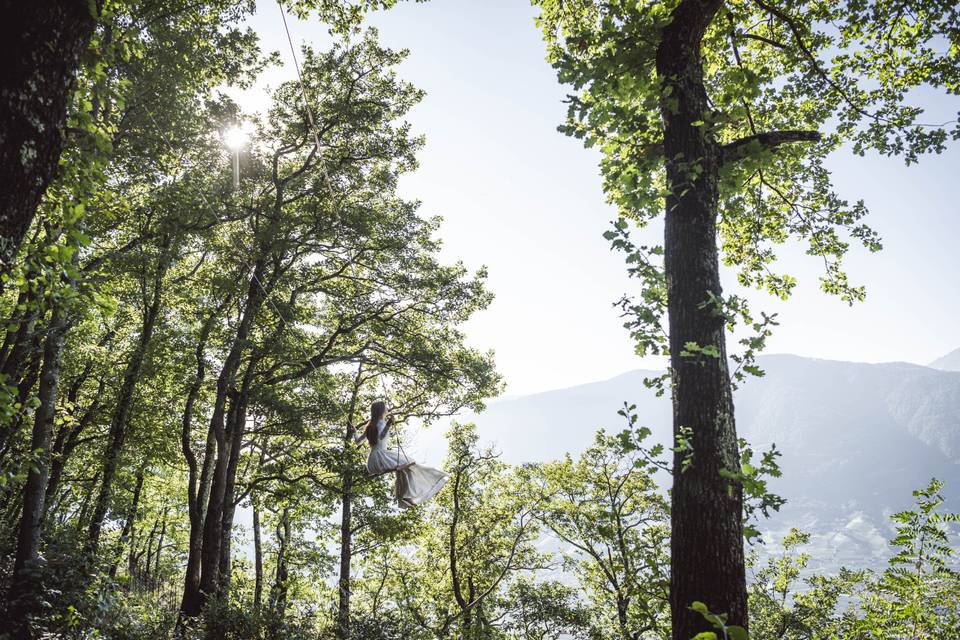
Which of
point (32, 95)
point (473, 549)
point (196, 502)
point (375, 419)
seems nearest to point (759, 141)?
point (32, 95)

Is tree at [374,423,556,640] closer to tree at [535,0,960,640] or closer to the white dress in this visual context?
the white dress

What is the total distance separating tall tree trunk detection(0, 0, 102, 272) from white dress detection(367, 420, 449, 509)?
277 inches

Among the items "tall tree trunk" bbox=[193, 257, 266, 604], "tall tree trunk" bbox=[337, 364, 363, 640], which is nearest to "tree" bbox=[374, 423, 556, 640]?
"tall tree trunk" bbox=[337, 364, 363, 640]

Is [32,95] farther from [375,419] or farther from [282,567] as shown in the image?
[282,567]

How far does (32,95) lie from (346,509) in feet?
44.0

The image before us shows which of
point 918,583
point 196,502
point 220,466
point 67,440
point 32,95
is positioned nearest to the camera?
point 32,95

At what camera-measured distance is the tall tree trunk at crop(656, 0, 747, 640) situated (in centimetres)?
252

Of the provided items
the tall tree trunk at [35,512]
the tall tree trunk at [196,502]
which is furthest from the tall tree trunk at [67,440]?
the tall tree trunk at [35,512]

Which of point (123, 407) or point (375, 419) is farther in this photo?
point (123, 407)

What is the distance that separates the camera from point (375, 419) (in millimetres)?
8336

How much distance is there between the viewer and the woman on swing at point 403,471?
8.68 meters

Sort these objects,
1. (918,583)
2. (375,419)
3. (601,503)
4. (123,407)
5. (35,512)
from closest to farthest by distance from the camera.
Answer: (918,583), (35,512), (375,419), (123,407), (601,503)

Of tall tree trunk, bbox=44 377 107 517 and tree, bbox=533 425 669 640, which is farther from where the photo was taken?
tree, bbox=533 425 669 640

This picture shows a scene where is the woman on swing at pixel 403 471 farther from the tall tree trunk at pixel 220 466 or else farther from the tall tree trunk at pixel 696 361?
the tall tree trunk at pixel 696 361
